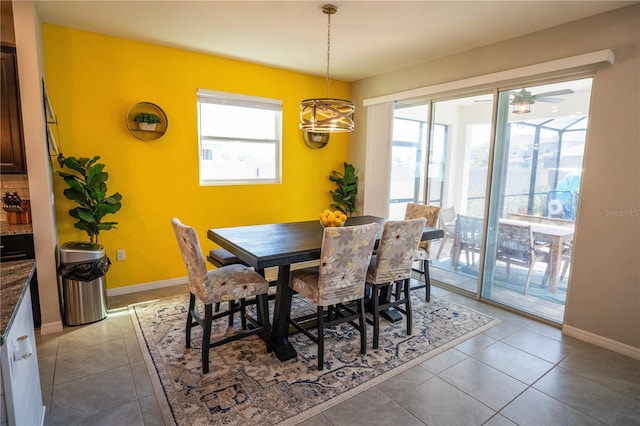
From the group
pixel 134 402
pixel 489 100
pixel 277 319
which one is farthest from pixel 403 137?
pixel 134 402

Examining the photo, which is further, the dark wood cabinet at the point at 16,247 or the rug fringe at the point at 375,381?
the dark wood cabinet at the point at 16,247

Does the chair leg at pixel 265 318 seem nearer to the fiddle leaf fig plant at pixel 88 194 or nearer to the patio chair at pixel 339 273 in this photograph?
the patio chair at pixel 339 273

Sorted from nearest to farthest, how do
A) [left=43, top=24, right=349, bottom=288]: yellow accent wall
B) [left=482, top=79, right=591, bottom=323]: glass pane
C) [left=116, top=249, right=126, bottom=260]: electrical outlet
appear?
1. [left=482, top=79, right=591, bottom=323]: glass pane
2. [left=43, top=24, right=349, bottom=288]: yellow accent wall
3. [left=116, top=249, right=126, bottom=260]: electrical outlet

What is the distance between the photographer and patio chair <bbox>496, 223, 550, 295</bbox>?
3.38m

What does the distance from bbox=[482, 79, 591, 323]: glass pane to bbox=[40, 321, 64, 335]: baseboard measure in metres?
3.98

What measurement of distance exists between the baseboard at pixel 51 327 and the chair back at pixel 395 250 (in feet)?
8.47

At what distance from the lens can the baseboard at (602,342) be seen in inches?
106

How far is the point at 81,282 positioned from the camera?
2.99 metres

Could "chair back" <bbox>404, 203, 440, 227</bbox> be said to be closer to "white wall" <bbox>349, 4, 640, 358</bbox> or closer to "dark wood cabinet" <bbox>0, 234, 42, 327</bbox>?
"white wall" <bbox>349, 4, 640, 358</bbox>

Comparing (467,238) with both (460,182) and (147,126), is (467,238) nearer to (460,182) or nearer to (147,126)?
(460,182)

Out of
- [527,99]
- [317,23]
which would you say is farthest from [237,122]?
[527,99]

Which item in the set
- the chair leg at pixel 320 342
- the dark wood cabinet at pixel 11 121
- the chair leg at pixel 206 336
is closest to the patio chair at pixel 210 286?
the chair leg at pixel 206 336

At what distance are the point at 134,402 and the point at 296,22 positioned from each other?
3.05m

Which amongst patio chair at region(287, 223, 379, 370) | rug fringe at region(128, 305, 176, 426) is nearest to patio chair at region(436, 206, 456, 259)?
patio chair at region(287, 223, 379, 370)
